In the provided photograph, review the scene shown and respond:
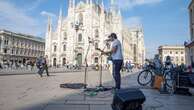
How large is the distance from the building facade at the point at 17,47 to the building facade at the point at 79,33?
14126 millimetres

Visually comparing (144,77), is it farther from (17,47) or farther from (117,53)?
(17,47)

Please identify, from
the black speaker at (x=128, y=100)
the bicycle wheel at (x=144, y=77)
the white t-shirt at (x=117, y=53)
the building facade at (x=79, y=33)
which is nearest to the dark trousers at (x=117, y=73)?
the white t-shirt at (x=117, y=53)

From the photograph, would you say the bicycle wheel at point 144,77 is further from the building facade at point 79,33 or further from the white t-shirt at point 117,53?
the building facade at point 79,33

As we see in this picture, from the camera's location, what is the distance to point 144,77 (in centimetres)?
919

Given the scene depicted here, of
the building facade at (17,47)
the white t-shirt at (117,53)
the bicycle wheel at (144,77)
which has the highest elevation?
the building facade at (17,47)

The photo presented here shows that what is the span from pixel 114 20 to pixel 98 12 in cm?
552

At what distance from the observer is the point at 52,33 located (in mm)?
63344

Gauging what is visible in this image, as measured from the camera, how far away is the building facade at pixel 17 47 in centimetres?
6962

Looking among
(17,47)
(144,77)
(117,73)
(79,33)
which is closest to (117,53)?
(117,73)

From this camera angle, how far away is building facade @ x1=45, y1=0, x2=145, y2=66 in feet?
190

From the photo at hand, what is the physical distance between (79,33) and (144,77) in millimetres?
51502

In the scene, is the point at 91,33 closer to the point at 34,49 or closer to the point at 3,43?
the point at 3,43

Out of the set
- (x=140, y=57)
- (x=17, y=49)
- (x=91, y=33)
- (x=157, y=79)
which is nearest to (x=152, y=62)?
(x=157, y=79)

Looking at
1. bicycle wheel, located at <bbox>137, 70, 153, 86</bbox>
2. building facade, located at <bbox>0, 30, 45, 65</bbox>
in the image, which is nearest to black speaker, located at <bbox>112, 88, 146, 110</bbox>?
bicycle wheel, located at <bbox>137, 70, 153, 86</bbox>
